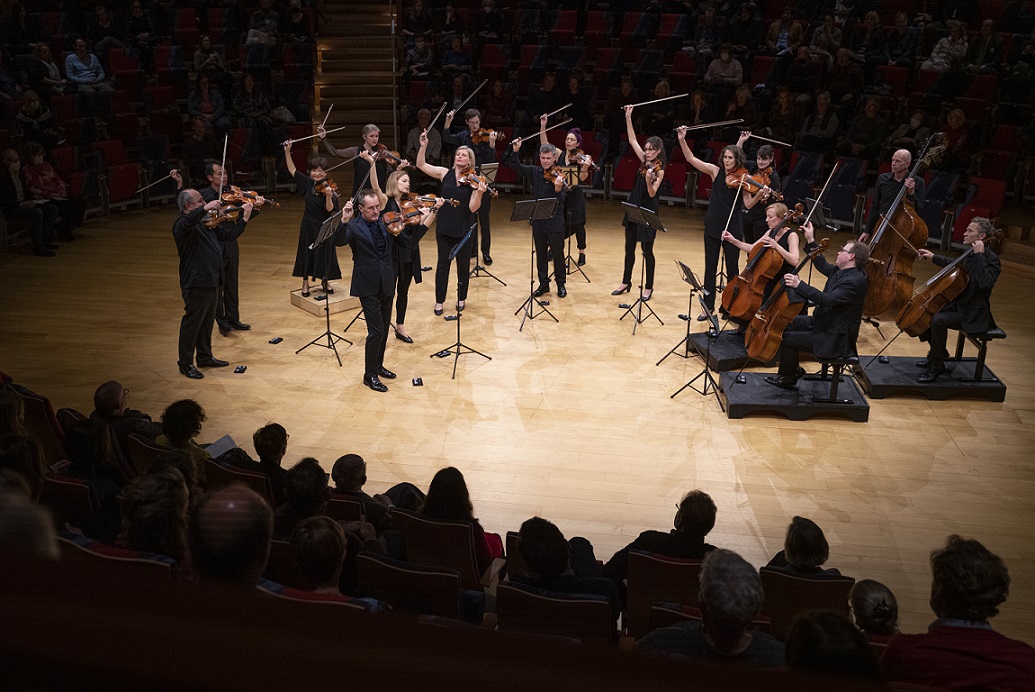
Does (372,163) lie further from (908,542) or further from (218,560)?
(218,560)

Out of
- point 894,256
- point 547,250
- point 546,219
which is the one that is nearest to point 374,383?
point 546,219

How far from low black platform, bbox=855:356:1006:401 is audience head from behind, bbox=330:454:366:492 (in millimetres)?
4475

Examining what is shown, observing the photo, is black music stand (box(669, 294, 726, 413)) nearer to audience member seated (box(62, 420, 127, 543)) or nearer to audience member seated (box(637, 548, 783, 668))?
audience member seated (box(62, 420, 127, 543))

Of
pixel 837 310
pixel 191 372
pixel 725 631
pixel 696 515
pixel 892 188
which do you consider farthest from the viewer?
pixel 892 188

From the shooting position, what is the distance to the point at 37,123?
1084cm

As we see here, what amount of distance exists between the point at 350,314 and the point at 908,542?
537 centimetres

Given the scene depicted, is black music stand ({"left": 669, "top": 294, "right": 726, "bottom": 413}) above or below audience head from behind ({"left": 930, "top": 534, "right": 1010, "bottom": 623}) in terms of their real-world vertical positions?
below

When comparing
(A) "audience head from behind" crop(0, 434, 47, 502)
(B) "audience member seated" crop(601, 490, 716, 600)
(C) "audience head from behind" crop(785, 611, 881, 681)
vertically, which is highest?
(C) "audience head from behind" crop(785, 611, 881, 681)

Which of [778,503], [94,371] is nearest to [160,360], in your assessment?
[94,371]

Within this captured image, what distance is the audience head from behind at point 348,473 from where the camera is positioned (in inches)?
174

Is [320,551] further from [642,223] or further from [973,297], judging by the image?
[642,223]

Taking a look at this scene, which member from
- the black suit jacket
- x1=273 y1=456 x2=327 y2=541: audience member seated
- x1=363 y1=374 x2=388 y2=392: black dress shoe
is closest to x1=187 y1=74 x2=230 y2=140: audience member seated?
x1=363 y1=374 x2=388 y2=392: black dress shoe

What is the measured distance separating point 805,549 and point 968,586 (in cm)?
97

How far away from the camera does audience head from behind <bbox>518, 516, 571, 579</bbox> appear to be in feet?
11.5
